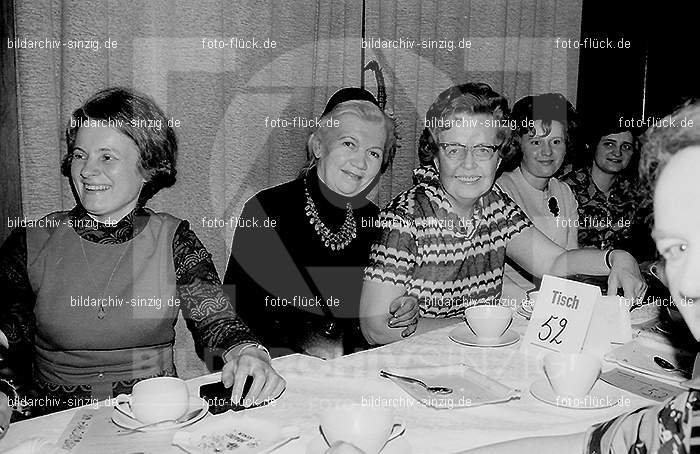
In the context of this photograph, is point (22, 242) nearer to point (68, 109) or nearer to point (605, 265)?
point (68, 109)

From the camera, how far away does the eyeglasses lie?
6.93 ft

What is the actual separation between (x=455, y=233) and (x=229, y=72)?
1.12 meters

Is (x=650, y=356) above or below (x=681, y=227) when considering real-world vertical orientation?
below

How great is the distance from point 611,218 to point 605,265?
4.55 ft

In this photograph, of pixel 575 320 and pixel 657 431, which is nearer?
pixel 657 431

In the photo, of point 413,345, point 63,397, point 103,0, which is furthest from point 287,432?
→ point 103,0

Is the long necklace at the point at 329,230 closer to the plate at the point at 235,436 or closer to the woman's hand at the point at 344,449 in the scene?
the plate at the point at 235,436

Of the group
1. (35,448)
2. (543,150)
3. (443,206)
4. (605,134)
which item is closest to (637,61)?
(605,134)

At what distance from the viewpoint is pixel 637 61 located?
3.66 meters

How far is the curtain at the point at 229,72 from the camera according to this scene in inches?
87.4

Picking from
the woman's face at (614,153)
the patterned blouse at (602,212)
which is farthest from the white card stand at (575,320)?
the woman's face at (614,153)

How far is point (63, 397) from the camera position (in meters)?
1.80

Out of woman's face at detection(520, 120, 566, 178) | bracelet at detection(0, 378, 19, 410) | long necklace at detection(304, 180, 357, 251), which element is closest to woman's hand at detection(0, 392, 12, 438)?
bracelet at detection(0, 378, 19, 410)

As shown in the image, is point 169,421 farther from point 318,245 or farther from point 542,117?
point 542,117
